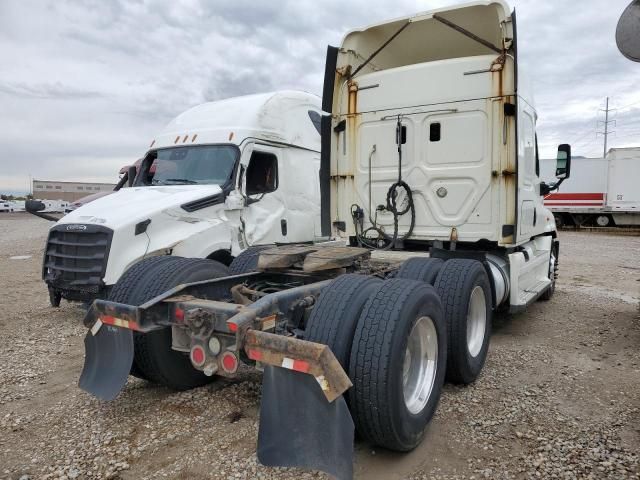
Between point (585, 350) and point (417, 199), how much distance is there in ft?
8.10

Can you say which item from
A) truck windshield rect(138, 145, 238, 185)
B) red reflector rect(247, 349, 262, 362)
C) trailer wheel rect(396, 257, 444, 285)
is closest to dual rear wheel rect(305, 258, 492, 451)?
red reflector rect(247, 349, 262, 362)

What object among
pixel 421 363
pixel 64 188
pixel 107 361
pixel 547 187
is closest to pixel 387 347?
pixel 421 363

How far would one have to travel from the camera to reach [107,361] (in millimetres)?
3605

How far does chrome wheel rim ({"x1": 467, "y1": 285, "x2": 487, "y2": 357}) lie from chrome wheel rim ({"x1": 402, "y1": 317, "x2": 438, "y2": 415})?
3.98ft

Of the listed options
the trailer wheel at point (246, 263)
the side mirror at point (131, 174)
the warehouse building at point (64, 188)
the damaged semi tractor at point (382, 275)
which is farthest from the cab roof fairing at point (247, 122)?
the warehouse building at point (64, 188)

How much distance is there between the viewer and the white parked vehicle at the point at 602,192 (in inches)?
910

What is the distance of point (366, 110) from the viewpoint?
243 inches

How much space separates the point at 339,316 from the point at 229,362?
716mm

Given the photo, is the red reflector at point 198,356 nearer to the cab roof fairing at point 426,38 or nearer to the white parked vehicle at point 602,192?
the cab roof fairing at point 426,38

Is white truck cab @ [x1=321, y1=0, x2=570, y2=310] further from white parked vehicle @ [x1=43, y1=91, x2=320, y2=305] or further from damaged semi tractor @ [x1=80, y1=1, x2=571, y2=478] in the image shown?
white parked vehicle @ [x1=43, y1=91, x2=320, y2=305]

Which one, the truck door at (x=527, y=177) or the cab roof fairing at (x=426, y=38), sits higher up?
the cab roof fairing at (x=426, y=38)

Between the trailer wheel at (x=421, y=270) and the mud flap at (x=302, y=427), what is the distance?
7.36 feet

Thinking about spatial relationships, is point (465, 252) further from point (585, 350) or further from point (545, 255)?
point (545, 255)

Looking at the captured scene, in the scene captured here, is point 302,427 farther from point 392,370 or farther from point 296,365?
point 392,370
